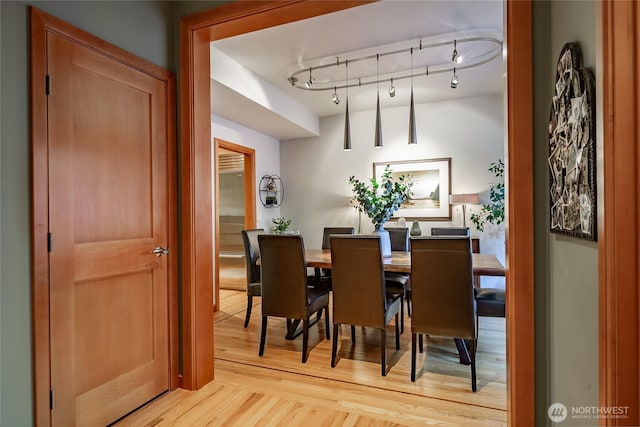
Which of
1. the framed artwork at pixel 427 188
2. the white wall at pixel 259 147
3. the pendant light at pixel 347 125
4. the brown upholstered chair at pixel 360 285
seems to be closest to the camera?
the brown upholstered chair at pixel 360 285

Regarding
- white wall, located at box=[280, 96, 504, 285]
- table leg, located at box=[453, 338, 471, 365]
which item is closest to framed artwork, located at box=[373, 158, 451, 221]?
white wall, located at box=[280, 96, 504, 285]

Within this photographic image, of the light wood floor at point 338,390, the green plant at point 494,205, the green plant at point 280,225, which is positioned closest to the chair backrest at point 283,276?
the light wood floor at point 338,390

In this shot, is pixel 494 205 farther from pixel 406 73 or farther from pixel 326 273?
pixel 326 273

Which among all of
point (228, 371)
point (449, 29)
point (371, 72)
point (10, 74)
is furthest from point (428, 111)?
point (10, 74)

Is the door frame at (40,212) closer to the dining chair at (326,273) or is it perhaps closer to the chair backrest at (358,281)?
the chair backrest at (358,281)

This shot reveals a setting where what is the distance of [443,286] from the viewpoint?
7.34ft

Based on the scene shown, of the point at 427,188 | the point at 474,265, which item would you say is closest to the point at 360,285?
the point at 474,265

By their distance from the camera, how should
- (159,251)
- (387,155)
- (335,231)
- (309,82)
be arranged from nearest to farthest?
(159,251) < (309,82) < (335,231) < (387,155)

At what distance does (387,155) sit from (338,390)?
3.74 metres

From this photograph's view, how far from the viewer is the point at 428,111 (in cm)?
494

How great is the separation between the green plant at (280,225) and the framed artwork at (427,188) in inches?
68.0

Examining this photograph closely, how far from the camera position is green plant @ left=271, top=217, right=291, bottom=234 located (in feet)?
17.8

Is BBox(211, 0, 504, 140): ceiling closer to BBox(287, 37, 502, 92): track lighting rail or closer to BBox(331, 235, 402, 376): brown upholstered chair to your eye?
BBox(287, 37, 502, 92): track lighting rail

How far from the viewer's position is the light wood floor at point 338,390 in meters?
1.90
